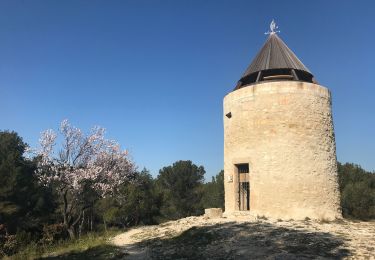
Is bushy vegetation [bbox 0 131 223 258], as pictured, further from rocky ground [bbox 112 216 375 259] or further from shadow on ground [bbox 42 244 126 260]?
rocky ground [bbox 112 216 375 259]

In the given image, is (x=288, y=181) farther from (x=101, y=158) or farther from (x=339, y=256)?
(x=101, y=158)

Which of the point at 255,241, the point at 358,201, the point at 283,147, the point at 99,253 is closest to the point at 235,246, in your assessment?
the point at 255,241

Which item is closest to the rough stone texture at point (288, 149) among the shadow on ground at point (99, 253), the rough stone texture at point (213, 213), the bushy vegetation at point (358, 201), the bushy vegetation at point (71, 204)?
the rough stone texture at point (213, 213)

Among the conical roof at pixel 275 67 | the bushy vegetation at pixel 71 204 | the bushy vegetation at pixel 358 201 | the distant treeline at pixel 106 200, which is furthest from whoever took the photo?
the bushy vegetation at pixel 358 201

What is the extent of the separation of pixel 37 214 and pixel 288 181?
18.4 metres

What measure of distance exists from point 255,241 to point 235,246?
0.68 metres

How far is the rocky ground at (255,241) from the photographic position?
10.2 metres

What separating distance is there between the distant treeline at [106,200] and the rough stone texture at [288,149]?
8.16 m

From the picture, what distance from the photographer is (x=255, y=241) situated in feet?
38.0

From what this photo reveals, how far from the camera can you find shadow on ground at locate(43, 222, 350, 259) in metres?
10.2

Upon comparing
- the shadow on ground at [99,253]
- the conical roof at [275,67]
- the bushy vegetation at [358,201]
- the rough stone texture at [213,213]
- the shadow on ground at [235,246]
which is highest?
the conical roof at [275,67]

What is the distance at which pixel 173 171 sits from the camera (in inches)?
1394

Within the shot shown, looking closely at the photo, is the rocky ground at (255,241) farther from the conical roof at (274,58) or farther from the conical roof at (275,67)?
the conical roof at (274,58)

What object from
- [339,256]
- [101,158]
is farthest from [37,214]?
[339,256]
